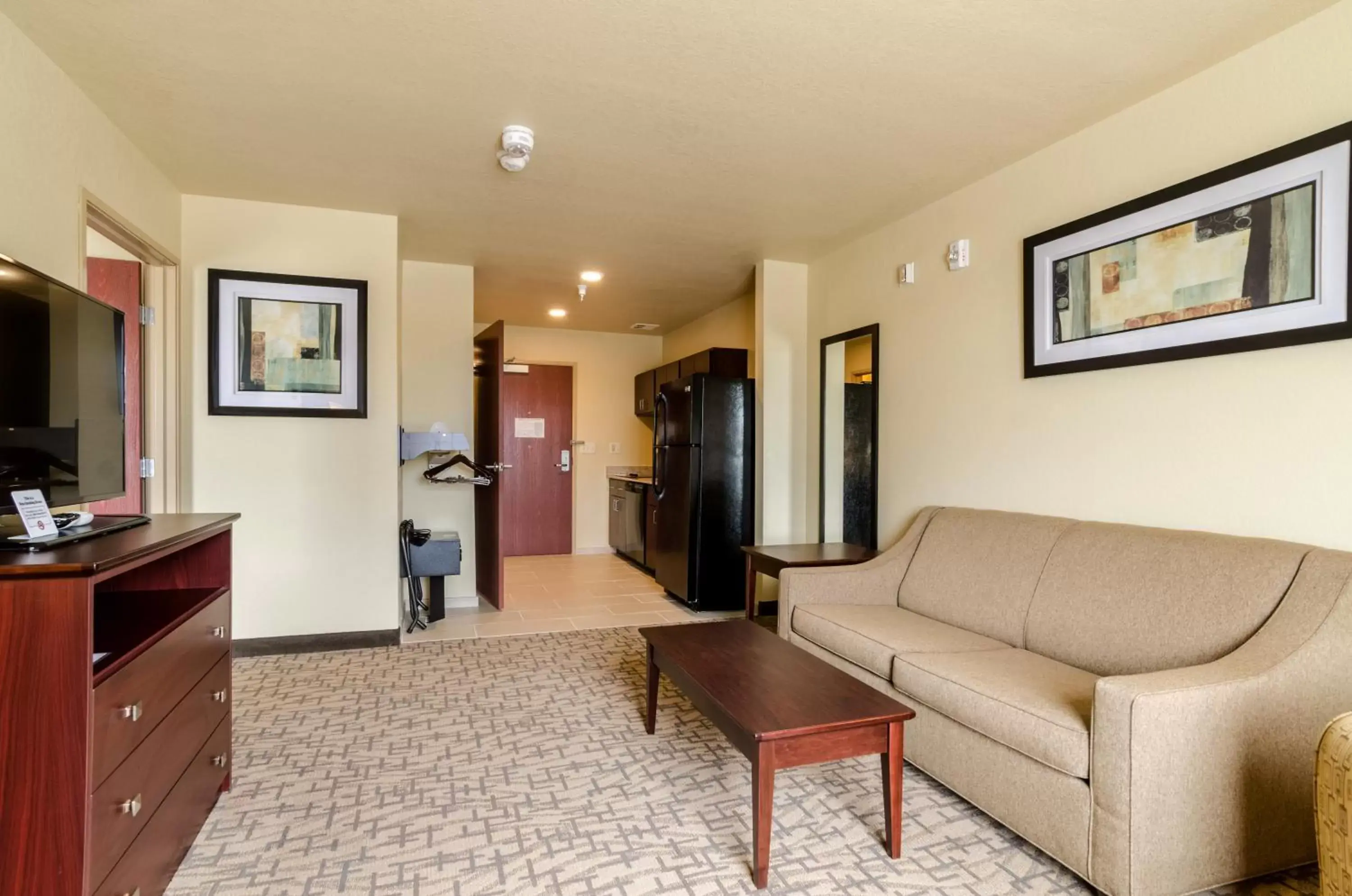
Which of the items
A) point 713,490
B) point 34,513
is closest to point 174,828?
point 34,513

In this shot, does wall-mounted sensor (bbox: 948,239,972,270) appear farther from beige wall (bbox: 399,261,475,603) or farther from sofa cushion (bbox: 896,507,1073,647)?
beige wall (bbox: 399,261,475,603)

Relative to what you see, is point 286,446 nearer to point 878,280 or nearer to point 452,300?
point 452,300

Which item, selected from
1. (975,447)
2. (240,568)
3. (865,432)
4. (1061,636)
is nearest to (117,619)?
(240,568)

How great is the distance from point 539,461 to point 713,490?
296 cm

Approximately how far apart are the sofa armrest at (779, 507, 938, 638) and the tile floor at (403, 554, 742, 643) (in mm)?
1477

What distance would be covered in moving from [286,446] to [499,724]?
81.6 inches

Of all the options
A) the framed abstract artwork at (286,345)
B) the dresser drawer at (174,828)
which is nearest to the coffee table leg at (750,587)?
the framed abstract artwork at (286,345)

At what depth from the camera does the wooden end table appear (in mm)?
3568

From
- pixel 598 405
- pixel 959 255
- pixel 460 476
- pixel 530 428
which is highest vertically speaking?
pixel 959 255

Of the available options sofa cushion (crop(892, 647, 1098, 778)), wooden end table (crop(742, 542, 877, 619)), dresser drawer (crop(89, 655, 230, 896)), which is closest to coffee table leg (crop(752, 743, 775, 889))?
sofa cushion (crop(892, 647, 1098, 778))

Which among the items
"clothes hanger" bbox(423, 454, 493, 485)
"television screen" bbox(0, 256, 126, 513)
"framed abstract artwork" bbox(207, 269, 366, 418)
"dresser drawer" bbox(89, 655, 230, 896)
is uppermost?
"framed abstract artwork" bbox(207, 269, 366, 418)

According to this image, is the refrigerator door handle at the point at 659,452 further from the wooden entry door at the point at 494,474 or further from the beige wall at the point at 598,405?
the beige wall at the point at 598,405

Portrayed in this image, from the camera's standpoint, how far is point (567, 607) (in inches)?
196

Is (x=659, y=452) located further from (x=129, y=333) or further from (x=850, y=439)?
(x=129, y=333)
